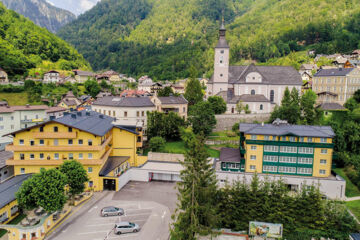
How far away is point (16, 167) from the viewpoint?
34.5 meters

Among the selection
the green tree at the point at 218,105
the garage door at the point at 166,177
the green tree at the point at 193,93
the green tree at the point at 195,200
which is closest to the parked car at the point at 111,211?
the green tree at the point at 195,200

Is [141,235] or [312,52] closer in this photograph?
[141,235]

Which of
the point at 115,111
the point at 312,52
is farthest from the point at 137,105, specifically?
the point at 312,52

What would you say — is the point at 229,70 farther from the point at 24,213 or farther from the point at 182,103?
the point at 24,213

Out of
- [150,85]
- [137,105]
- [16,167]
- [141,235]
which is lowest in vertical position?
[141,235]

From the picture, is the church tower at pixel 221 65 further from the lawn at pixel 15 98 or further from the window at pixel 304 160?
the lawn at pixel 15 98

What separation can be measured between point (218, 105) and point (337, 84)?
90.1 feet

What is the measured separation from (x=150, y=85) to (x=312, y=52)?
71.3 metres

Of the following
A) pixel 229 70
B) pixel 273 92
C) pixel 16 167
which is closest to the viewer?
pixel 16 167

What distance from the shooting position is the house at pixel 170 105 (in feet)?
187

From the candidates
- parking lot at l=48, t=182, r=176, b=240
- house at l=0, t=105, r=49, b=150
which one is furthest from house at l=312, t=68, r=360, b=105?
house at l=0, t=105, r=49, b=150

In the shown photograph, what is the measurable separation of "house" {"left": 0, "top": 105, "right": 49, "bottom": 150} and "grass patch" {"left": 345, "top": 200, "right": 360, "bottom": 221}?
48172 mm

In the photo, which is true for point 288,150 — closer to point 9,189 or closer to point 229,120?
point 229,120

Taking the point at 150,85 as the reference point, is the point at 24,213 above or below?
below
